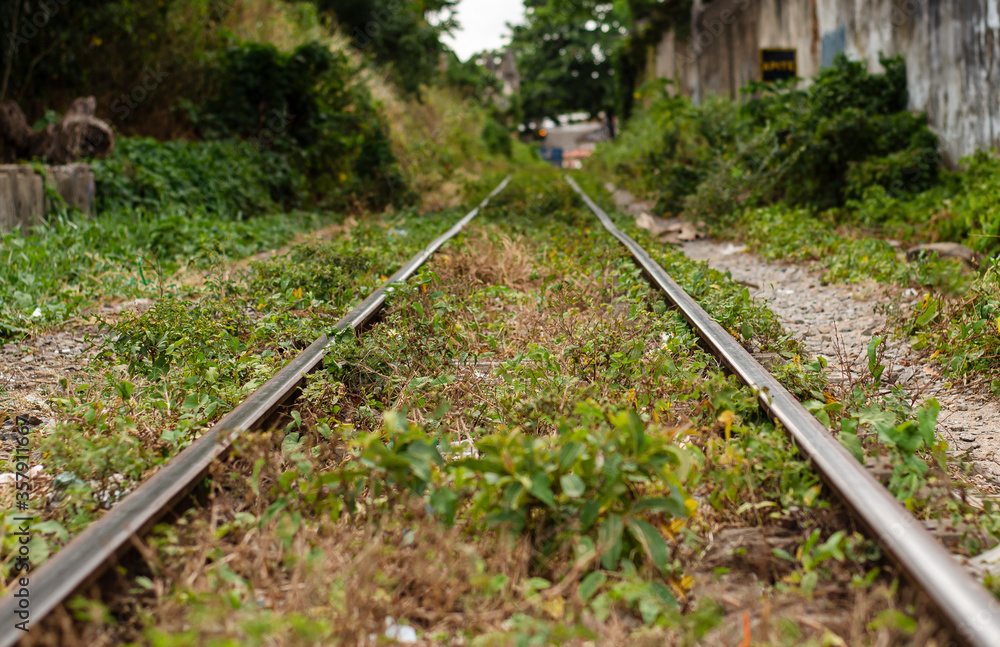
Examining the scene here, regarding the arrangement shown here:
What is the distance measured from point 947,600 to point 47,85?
1148 centimetres

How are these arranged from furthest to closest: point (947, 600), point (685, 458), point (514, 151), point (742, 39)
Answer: point (514, 151) → point (742, 39) → point (685, 458) → point (947, 600)

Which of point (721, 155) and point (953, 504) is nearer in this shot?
point (953, 504)

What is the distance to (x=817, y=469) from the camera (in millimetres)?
1991

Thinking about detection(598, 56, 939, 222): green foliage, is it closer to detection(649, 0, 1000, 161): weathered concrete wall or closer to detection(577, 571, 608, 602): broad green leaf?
detection(649, 0, 1000, 161): weathered concrete wall

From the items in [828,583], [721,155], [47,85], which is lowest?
[828,583]

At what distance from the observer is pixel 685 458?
6.04 ft

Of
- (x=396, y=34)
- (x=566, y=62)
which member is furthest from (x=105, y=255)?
(x=566, y=62)

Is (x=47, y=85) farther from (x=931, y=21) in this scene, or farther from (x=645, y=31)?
(x=645, y=31)

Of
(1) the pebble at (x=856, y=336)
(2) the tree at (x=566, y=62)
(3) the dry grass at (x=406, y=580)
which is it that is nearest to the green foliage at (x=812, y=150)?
(1) the pebble at (x=856, y=336)

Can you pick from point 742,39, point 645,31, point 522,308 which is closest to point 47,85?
point 522,308

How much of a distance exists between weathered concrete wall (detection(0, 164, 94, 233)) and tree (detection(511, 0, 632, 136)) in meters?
30.7

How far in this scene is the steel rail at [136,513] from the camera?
1413 mm

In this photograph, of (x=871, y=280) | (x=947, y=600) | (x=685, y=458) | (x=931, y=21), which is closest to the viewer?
(x=947, y=600)

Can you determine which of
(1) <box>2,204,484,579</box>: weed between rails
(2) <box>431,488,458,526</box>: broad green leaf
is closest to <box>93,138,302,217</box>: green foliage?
(1) <box>2,204,484,579</box>: weed between rails
